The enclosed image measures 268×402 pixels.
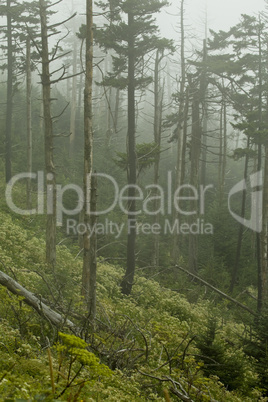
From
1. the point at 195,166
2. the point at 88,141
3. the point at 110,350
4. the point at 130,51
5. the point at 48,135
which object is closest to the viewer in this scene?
the point at 110,350

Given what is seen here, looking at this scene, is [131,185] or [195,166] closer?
[131,185]

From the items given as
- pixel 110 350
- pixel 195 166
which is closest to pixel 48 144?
pixel 110 350

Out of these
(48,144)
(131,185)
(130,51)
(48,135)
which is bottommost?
(131,185)

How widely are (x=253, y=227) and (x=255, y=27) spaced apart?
11.9m

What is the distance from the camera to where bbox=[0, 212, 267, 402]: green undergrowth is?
3496 millimetres

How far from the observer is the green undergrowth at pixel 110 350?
3.50 meters

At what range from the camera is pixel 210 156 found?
120 ft

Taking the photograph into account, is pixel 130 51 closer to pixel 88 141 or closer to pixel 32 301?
pixel 88 141

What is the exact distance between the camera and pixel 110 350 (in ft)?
19.6

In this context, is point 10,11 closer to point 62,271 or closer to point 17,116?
point 17,116

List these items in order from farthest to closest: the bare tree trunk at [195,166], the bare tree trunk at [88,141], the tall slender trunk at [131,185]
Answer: the bare tree trunk at [195,166] < the tall slender trunk at [131,185] < the bare tree trunk at [88,141]

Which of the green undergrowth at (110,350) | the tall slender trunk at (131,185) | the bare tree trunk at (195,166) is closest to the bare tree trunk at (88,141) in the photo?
the green undergrowth at (110,350)

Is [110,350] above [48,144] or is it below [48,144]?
below

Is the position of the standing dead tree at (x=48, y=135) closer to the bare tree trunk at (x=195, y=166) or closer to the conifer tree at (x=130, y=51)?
the conifer tree at (x=130, y=51)
